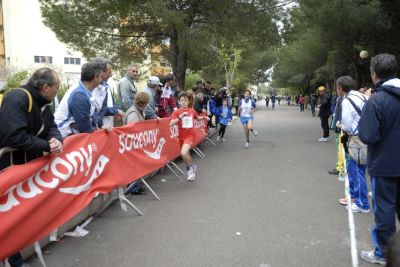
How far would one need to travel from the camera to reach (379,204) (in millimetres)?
4141

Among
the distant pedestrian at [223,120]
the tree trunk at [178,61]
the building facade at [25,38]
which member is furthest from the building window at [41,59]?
the distant pedestrian at [223,120]

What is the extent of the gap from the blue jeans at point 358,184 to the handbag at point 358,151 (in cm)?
16

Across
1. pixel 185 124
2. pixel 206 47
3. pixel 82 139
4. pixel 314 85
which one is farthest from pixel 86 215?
pixel 314 85

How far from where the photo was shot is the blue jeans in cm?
598

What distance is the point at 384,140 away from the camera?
408 centimetres

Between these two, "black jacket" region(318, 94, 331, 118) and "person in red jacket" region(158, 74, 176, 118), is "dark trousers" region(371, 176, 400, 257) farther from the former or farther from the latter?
"black jacket" region(318, 94, 331, 118)

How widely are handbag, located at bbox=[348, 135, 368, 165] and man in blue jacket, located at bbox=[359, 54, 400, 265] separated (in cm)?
159

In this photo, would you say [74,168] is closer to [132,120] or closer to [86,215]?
[86,215]

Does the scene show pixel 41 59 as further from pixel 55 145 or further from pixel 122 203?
pixel 55 145

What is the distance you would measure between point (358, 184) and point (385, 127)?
7.15 ft

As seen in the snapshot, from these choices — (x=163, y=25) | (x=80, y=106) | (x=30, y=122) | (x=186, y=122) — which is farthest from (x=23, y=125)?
(x=163, y=25)

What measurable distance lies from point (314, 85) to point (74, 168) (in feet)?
190

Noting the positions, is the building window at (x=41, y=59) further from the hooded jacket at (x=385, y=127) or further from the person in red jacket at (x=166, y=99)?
the hooded jacket at (x=385, y=127)

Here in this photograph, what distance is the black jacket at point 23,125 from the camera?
12.4 feet
